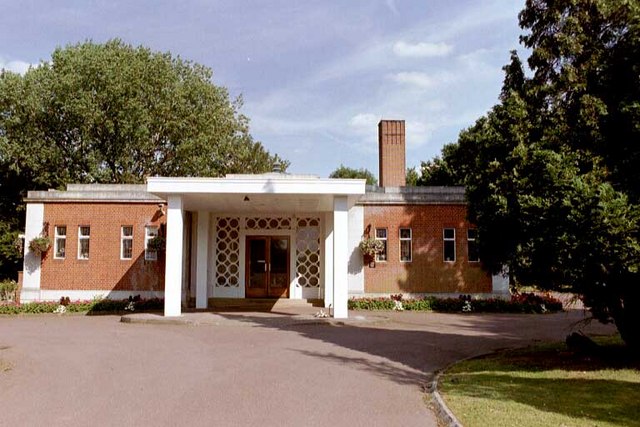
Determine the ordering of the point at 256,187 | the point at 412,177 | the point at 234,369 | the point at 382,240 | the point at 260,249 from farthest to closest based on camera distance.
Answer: the point at 412,177 < the point at 382,240 < the point at 260,249 < the point at 256,187 < the point at 234,369

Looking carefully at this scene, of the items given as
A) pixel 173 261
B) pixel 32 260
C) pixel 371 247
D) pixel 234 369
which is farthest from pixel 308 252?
pixel 234 369

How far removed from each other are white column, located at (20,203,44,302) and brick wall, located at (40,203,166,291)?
0.75 ft

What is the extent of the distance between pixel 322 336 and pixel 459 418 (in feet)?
24.3

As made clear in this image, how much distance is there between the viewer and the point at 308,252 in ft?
72.3

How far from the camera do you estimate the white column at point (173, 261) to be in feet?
54.6

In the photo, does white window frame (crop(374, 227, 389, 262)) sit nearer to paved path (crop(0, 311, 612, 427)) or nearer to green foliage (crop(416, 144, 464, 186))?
paved path (crop(0, 311, 612, 427))

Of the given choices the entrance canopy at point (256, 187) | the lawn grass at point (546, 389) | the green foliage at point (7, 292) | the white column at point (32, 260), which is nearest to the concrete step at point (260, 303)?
the entrance canopy at point (256, 187)

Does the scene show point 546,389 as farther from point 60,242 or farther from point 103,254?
point 60,242

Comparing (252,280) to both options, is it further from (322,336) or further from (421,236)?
(322,336)

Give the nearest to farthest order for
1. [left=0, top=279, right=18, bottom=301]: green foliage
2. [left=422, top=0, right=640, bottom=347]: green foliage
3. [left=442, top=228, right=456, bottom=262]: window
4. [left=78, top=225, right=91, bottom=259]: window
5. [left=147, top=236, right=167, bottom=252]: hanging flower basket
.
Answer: [left=422, top=0, right=640, bottom=347]: green foliage → [left=147, top=236, right=167, bottom=252]: hanging flower basket → [left=0, top=279, right=18, bottom=301]: green foliage → [left=78, top=225, right=91, bottom=259]: window → [left=442, top=228, right=456, bottom=262]: window

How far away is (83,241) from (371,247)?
11130 millimetres

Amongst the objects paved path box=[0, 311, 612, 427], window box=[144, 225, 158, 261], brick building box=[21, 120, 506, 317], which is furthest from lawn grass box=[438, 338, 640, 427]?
window box=[144, 225, 158, 261]

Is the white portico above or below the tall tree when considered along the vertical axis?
below

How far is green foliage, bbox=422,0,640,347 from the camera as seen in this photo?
862 cm
